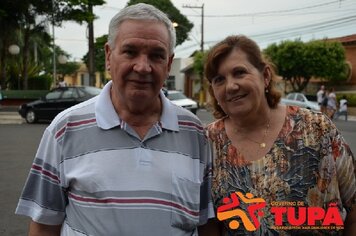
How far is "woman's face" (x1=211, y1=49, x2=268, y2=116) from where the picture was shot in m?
2.25

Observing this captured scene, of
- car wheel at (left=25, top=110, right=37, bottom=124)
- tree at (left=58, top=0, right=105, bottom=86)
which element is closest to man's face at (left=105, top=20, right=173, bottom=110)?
car wheel at (left=25, top=110, right=37, bottom=124)

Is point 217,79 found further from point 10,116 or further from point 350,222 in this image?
point 10,116

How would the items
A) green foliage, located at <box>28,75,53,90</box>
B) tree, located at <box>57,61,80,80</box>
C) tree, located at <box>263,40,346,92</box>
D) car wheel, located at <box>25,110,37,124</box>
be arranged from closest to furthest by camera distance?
1. car wheel, located at <box>25,110,37,124</box>
2. green foliage, located at <box>28,75,53,90</box>
3. tree, located at <box>263,40,346,92</box>
4. tree, located at <box>57,61,80,80</box>

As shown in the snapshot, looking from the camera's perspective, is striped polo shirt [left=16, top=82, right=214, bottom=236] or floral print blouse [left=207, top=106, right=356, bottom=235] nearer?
striped polo shirt [left=16, top=82, right=214, bottom=236]

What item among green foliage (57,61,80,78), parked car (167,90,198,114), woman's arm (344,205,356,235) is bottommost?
parked car (167,90,198,114)

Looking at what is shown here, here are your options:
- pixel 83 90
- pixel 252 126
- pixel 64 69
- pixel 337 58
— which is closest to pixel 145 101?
pixel 252 126

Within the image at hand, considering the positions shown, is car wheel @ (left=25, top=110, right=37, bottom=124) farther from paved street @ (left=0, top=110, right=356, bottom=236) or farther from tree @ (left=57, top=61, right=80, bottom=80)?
tree @ (left=57, top=61, right=80, bottom=80)

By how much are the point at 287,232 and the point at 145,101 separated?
36.8 inches

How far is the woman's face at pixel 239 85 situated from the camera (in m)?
2.25

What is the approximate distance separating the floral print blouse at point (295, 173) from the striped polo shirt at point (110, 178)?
0.24 m

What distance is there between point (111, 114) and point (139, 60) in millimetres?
278

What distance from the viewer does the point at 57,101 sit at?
1662 centimetres

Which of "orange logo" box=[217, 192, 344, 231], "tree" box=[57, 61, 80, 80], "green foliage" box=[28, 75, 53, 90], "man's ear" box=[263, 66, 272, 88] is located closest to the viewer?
"orange logo" box=[217, 192, 344, 231]

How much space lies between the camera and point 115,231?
6.09 ft
